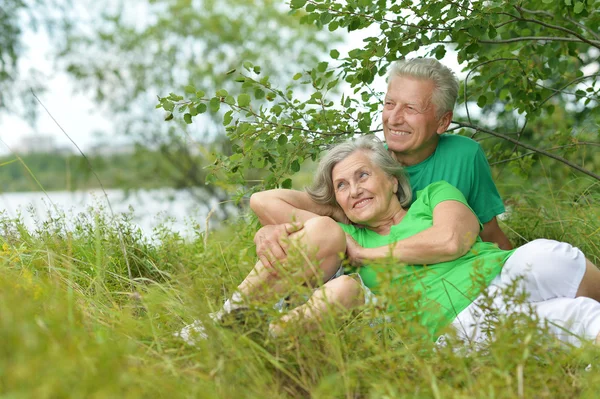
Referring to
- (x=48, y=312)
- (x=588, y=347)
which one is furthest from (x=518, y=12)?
(x=48, y=312)

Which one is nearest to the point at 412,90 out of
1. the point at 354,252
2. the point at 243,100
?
the point at 243,100

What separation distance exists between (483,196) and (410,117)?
0.67 m

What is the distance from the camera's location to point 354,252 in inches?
126

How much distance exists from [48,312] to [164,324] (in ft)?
2.41

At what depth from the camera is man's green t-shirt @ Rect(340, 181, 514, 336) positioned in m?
2.93

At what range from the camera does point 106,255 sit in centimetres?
360

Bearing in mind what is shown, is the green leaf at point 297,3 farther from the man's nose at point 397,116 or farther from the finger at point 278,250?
the finger at point 278,250

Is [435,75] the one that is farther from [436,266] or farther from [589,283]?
[589,283]

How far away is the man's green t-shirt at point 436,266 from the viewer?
2.93 m

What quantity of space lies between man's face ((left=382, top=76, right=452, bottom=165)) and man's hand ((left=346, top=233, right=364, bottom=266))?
29.6 inches

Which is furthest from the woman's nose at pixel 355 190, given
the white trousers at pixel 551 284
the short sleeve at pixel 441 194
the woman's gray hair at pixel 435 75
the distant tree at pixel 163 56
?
the distant tree at pixel 163 56

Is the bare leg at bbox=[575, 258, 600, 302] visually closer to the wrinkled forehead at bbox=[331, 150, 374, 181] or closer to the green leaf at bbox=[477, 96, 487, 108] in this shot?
the wrinkled forehead at bbox=[331, 150, 374, 181]

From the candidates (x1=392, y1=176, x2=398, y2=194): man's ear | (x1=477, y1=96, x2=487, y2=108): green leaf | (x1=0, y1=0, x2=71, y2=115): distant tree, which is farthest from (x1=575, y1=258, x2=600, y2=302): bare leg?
(x1=0, y1=0, x2=71, y2=115): distant tree

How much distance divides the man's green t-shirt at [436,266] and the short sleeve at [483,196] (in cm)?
48
